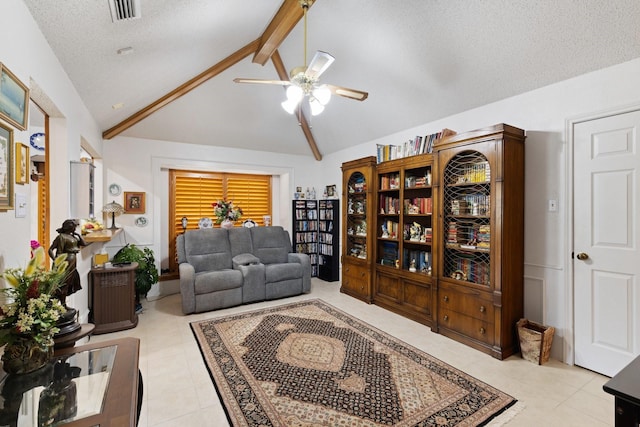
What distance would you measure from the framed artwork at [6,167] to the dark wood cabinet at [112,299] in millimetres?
2279

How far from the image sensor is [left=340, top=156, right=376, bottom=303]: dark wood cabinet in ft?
14.4

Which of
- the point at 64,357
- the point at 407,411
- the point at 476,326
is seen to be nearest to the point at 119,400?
the point at 64,357

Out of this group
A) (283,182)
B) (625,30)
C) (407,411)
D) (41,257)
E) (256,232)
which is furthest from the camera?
(283,182)

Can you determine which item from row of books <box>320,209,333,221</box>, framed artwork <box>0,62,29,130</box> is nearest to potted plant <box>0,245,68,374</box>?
framed artwork <box>0,62,29,130</box>

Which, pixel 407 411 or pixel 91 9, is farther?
pixel 407 411

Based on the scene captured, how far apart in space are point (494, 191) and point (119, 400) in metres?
3.07

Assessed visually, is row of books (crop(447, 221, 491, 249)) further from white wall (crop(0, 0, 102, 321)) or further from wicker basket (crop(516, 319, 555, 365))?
white wall (crop(0, 0, 102, 321))

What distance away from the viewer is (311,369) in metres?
2.52

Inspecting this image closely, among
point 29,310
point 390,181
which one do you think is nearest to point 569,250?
point 390,181

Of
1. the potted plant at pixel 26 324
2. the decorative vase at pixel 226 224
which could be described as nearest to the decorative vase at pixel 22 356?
the potted plant at pixel 26 324

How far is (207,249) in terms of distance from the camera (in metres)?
4.63

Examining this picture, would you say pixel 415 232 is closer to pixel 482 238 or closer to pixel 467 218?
pixel 467 218

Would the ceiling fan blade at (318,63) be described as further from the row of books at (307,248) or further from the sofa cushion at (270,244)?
the row of books at (307,248)

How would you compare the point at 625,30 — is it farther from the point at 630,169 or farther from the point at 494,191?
the point at 494,191
